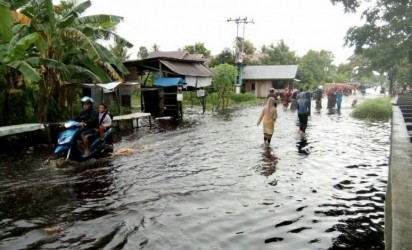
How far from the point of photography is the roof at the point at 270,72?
46281 millimetres

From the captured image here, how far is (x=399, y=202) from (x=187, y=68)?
22.9 m

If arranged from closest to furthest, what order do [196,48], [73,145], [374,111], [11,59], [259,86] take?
[11,59] < [73,145] < [374,111] < [259,86] < [196,48]

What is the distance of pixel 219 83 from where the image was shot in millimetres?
33375

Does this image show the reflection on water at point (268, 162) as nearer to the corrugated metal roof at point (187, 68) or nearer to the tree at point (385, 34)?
the corrugated metal roof at point (187, 68)

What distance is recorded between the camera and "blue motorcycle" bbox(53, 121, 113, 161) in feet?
30.9

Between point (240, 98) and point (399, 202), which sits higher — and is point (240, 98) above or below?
above

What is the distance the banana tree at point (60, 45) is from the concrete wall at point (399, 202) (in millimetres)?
9449

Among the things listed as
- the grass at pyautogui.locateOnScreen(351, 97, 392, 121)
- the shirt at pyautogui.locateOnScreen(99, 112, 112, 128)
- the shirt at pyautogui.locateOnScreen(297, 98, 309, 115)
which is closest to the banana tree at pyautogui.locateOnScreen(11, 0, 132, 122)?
the shirt at pyautogui.locateOnScreen(99, 112, 112, 128)

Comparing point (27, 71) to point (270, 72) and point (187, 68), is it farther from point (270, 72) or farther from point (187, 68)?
point (270, 72)

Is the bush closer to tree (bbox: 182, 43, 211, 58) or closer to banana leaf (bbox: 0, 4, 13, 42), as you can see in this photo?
tree (bbox: 182, 43, 211, 58)

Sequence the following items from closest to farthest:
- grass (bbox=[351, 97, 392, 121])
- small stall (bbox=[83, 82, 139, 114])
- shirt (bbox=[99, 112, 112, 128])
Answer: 1. shirt (bbox=[99, 112, 112, 128])
2. small stall (bbox=[83, 82, 139, 114])
3. grass (bbox=[351, 97, 392, 121])

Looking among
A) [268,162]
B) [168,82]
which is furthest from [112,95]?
[268,162]

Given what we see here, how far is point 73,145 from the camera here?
9.67m

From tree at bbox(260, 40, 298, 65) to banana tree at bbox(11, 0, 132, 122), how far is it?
1799 inches
